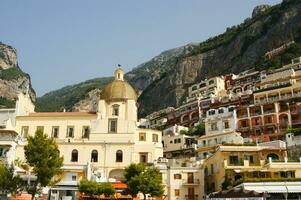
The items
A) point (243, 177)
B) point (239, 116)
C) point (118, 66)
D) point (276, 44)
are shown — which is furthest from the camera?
point (276, 44)

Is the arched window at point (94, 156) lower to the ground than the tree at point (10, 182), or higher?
higher

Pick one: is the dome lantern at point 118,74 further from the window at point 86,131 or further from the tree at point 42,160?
the tree at point 42,160

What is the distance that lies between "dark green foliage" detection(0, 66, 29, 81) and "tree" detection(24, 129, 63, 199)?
117903 mm

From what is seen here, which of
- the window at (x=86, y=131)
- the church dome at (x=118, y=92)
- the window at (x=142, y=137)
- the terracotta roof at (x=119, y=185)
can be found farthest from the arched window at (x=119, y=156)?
the church dome at (x=118, y=92)

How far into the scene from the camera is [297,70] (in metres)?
93.4

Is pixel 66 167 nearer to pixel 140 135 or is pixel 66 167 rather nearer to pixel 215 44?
pixel 140 135

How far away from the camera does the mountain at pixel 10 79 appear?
137 m

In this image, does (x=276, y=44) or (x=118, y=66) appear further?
(x=276, y=44)

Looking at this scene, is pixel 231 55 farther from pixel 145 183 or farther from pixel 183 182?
pixel 145 183

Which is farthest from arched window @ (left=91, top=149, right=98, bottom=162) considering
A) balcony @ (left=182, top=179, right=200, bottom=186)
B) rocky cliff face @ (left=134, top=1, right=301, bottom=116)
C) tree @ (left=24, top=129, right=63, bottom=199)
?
rocky cliff face @ (left=134, top=1, right=301, bottom=116)

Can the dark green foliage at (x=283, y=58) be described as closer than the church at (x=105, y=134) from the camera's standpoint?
No

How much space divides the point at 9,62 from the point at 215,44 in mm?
85294

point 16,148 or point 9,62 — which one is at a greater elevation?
point 9,62

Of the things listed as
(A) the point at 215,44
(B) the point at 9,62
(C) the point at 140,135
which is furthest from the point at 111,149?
(B) the point at 9,62
